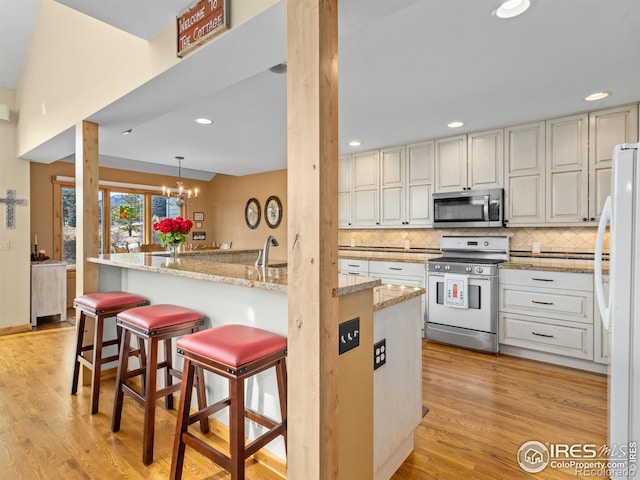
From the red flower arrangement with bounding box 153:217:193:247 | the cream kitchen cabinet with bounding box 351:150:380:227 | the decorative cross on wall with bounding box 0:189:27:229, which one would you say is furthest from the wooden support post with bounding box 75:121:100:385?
the cream kitchen cabinet with bounding box 351:150:380:227

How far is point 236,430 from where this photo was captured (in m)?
1.42

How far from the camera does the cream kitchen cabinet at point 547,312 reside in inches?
121

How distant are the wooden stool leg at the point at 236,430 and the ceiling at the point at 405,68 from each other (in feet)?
5.12

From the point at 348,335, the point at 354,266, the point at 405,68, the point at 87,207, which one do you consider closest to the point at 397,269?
the point at 354,266

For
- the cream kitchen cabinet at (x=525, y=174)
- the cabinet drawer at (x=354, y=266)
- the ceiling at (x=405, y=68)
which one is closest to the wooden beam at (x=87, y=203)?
the ceiling at (x=405, y=68)

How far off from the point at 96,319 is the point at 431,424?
237 cm

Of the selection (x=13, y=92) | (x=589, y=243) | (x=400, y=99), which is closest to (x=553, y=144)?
(x=589, y=243)

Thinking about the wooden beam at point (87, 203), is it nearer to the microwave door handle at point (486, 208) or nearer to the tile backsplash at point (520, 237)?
the tile backsplash at point (520, 237)

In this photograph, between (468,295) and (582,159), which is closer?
(582,159)

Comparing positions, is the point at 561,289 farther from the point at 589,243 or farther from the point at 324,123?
the point at 324,123

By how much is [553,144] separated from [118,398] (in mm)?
4236

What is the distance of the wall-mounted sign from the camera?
1.59 m

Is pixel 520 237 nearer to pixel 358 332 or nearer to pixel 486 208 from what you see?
pixel 486 208

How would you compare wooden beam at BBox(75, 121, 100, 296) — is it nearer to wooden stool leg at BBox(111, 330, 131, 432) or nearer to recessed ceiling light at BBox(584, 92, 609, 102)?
wooden stool leg at BBox(111, 330, 131, 432)
